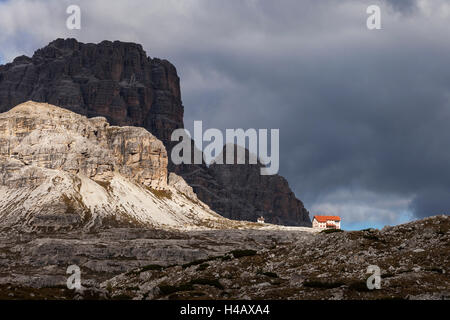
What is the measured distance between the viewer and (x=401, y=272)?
53.9 metres

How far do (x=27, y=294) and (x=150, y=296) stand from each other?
10669mm

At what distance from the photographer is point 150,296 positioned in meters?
55.7
